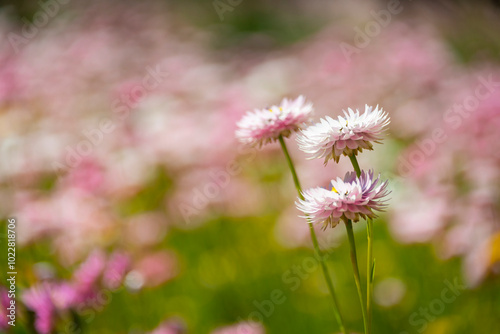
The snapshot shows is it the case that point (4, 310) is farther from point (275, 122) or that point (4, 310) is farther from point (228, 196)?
point (228, 196)

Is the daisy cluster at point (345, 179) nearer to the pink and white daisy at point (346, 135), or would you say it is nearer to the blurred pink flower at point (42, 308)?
the pink and white daisy at point (346, 135)

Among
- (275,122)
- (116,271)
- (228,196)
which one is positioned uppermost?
(275,122)

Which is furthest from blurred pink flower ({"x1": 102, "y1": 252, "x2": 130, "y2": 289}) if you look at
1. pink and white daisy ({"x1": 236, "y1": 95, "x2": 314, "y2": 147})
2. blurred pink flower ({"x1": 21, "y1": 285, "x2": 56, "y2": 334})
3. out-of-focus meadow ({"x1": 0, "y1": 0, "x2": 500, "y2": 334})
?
pink and white daisy ({"x1": 236, "y1": 95, "x2": 314, "y2": 147})

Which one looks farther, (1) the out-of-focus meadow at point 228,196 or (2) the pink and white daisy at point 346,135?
(1) the out-of-focus meadow at point 228,196

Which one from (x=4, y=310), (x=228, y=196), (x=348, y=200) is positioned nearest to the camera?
(x=348, y=200)

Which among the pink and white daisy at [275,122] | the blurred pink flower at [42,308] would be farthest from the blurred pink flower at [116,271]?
the pink and white daisy at [275,122]

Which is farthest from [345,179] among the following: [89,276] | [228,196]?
[228,196]
